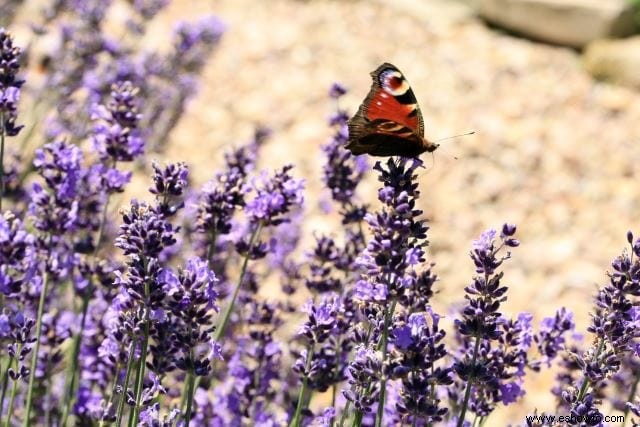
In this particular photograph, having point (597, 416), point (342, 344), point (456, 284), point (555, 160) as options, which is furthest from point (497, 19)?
point (597, 416)

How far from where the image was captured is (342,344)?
281 cm

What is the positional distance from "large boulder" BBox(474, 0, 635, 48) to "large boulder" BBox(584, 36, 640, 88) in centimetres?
15

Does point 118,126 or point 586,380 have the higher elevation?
point 118,126

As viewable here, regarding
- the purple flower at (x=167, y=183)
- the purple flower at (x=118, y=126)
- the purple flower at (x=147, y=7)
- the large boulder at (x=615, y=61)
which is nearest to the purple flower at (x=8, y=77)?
the purple flower at (x=118, y=126)

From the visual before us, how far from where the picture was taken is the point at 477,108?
803 centimetres

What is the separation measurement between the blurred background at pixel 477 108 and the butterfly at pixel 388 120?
10.9ft

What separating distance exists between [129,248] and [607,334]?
114 centimetres

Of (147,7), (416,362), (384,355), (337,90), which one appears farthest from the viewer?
(147,7)

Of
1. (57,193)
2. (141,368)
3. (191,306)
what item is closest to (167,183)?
(191,306)

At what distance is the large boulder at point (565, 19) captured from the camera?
27.8ft

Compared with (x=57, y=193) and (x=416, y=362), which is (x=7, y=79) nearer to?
(x=57, y=193)

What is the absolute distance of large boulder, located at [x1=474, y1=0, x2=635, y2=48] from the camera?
8.48m

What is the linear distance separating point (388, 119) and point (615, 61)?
6.25 metres

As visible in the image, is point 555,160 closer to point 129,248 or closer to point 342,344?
point 342,344
